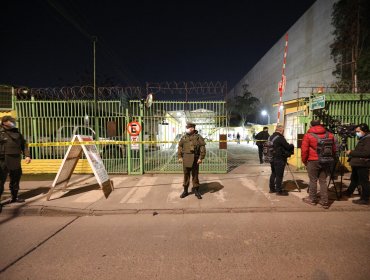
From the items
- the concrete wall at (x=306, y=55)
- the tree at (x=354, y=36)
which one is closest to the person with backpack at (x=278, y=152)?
the tree at (x=354, y=36)

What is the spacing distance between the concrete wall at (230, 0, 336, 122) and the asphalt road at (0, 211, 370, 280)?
78.5 feet

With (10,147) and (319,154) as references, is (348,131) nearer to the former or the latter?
(319,154)

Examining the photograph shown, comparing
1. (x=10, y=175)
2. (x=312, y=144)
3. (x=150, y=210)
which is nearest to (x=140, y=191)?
(x=150, y=210)

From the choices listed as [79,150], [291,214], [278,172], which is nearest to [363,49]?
[278,172]

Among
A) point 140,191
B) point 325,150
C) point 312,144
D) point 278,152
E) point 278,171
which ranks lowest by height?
point 140,191

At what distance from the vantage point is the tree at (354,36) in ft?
49.8

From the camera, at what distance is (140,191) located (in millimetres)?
6668

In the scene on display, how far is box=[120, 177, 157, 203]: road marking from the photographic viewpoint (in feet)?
19.3

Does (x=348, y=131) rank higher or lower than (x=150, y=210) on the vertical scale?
higher

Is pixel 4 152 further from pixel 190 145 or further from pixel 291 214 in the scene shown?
pixel 291 214

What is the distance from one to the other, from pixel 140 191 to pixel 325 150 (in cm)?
481

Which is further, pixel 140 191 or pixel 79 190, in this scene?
pixel 79 190

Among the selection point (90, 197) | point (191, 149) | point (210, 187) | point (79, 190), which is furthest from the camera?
point (210, 187)

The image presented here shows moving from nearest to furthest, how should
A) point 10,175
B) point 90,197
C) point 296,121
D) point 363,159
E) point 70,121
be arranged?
point 363,159, point 10,175, point 90,197, point 70,121, point 296,121
